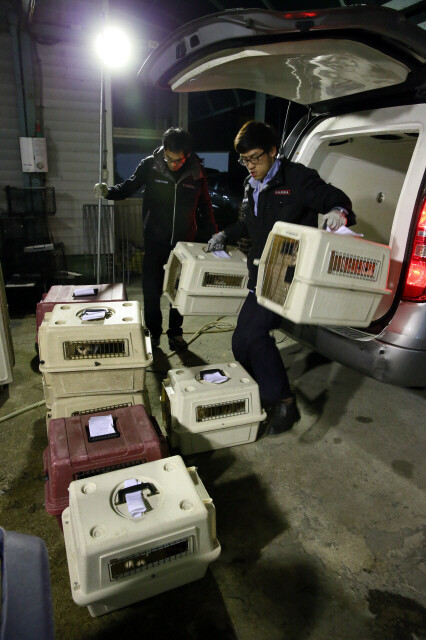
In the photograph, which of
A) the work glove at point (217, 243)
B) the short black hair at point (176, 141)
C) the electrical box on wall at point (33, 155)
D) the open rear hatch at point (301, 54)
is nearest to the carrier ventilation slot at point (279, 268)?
the work glove at point (217, 243)

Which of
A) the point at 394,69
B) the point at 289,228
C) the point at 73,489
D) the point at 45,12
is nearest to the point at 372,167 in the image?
the point at 394,69

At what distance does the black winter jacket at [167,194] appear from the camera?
3.59 meters

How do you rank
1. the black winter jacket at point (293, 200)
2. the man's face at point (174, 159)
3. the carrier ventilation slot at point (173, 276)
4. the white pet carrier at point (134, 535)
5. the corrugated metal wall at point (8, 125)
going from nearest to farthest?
the white pet carrier at point (134, 535)
the black winter jacket at point (293, 200)
the carrier ventilation slot at point (173, 276)
the man's face at point (174, 159)
the corrugated metal wall at point (8, 125)

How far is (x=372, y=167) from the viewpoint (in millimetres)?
4074

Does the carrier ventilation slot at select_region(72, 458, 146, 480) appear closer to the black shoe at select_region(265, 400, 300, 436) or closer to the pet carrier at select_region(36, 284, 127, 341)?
the black shoe at select_region(265, 400, 300, 436)

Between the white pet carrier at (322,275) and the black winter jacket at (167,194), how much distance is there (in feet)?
5.11

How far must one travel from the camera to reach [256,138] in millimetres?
2396

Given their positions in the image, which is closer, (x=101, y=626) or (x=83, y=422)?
(x=101, y=626)

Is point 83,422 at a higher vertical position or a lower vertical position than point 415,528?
higher

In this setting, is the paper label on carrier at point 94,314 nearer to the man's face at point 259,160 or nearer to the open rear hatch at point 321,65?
the man's face at point 259,160

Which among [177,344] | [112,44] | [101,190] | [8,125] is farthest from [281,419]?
[8,125]

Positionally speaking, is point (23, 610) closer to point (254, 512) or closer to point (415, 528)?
point (254, 512)

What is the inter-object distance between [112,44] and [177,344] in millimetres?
2855

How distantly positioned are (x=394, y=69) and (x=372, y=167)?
6.78ft
